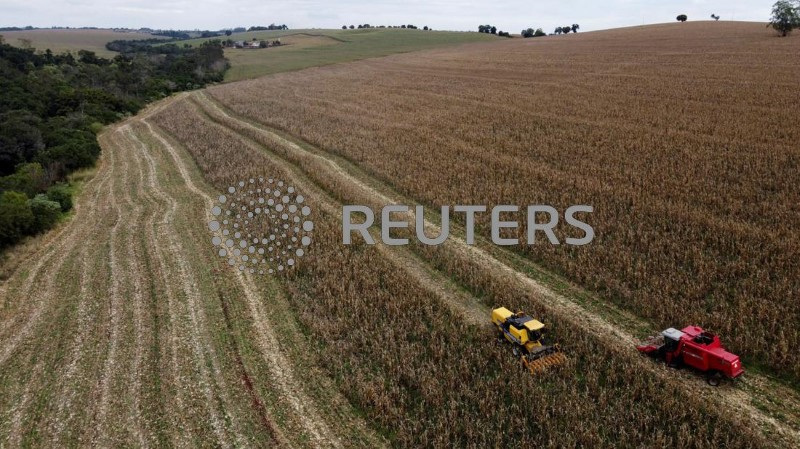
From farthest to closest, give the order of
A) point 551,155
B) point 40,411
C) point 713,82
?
point 713,82 < point 551,155 < point 40,411

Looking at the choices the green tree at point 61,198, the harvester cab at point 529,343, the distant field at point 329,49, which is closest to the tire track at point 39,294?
the green tree at point 61,198

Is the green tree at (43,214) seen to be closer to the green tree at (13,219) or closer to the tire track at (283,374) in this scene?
the green tree at (13,219)

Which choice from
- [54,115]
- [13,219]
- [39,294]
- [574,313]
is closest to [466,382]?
[574,313]

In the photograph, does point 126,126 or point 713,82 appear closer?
point 713,82

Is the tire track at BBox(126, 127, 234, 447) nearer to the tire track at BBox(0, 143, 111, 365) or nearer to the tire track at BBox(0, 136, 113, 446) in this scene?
the tire track at BBox(0, 136, 113, 446)

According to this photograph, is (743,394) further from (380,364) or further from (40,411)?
(40,411)

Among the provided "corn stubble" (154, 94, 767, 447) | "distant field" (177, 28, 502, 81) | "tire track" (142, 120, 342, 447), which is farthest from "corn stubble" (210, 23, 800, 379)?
"distant field" (177, 28, 502, 81)

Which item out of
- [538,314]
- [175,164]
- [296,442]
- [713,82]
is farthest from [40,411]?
[713,82]
